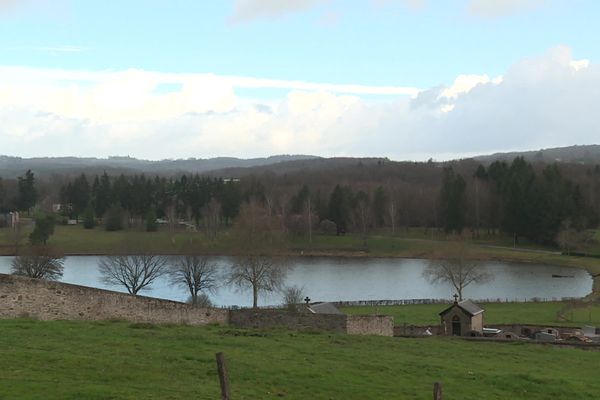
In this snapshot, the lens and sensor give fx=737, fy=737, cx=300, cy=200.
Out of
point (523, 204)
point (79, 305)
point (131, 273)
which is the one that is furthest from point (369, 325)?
point (523, 204)

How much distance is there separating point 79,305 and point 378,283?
45887 millimetres

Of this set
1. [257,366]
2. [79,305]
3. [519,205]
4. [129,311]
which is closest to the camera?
[257,366]

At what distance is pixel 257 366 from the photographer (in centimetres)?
1596

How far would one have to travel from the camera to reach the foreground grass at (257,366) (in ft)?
43.2

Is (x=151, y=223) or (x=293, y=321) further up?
(x=151, y=223)

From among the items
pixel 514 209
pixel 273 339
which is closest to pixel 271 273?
pixel 273 339

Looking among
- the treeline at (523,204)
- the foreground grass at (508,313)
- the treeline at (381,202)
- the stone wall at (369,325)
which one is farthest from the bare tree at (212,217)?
the stone wall at (369,325)

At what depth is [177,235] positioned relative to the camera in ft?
344

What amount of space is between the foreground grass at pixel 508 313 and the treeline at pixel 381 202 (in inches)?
1734

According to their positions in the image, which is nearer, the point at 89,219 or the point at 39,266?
the point at 39,266

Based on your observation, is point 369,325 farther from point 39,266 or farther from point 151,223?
point 151,223

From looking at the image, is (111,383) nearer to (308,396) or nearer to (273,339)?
(308,396)

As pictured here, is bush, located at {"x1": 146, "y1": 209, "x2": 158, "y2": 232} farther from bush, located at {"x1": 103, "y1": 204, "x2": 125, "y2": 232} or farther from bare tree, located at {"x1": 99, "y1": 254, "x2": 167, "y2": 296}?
bare tree, located at {"x1": 99, "y1": 254, "x2": 167, "y2": 296}

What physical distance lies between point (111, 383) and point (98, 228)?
102177 millimetres
